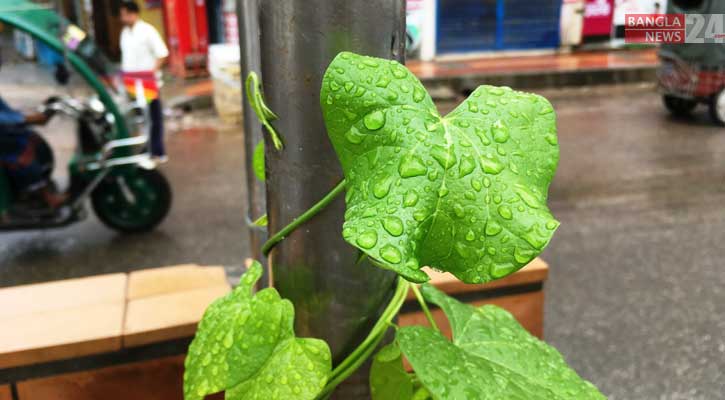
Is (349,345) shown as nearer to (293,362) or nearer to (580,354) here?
(293,362)

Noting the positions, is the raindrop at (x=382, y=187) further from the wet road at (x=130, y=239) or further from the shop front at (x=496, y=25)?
the shop front at (x=496, y=25)

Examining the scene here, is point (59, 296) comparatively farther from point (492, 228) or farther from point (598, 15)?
point (598, 15)

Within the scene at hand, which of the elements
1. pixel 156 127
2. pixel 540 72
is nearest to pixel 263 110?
pixel 156 127

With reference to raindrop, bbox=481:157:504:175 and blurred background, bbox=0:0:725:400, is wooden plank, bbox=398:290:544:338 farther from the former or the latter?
raindrop, bbox=481:157:504:175

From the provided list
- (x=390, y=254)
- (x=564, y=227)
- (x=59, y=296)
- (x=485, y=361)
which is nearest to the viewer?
(x=390, y=254)

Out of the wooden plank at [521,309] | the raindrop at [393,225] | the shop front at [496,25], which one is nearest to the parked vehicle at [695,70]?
the shop front at [496,25]

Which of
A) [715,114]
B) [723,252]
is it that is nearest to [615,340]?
[723,252]
